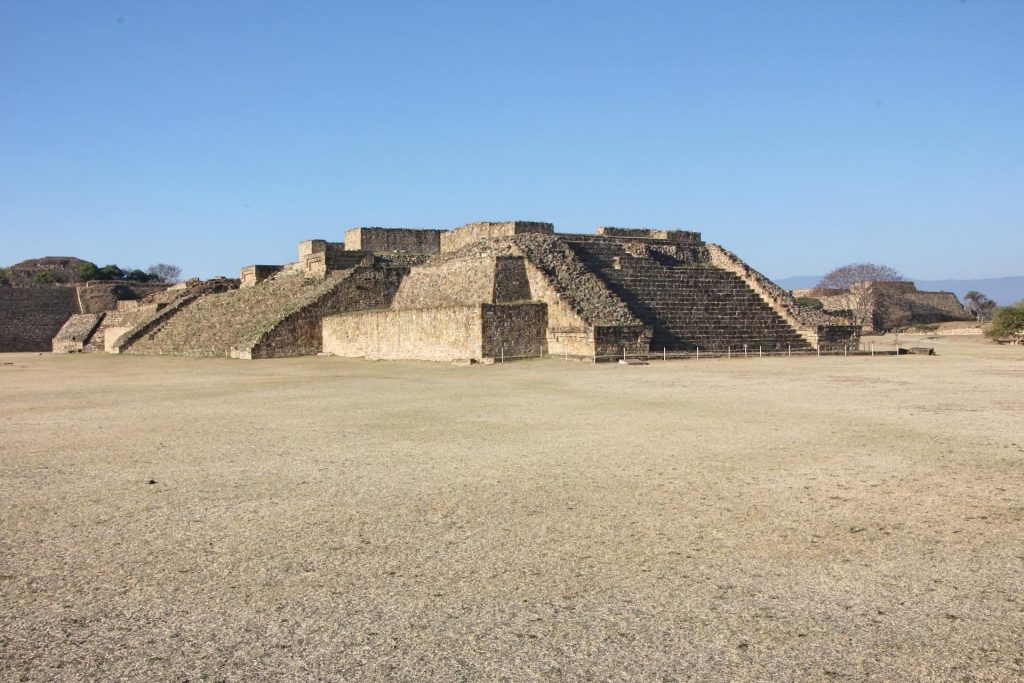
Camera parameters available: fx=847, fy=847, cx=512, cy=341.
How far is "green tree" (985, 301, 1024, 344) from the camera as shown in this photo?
30000 mm

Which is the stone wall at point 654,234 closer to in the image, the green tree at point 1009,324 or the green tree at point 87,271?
the green tree at point 1009,324

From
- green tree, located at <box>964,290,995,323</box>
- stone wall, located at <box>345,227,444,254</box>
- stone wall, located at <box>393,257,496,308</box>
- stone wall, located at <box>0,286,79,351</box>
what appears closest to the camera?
stone wall, located at <box>393,257,496,308</box>

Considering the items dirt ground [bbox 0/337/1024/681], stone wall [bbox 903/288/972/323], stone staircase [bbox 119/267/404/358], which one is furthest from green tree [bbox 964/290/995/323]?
dirt ground [bbox 0/337/1024/681]

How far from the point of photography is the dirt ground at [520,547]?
3.64 metres

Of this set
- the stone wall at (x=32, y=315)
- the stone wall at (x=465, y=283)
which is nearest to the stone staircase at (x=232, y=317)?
the stone wall at (x=465, y=283)

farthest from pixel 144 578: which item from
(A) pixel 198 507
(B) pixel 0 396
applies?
(B) pixel 0 396

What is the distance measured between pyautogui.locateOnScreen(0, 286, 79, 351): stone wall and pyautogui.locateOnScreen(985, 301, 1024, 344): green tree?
41096 millimetres

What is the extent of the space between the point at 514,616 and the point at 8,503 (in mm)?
4472

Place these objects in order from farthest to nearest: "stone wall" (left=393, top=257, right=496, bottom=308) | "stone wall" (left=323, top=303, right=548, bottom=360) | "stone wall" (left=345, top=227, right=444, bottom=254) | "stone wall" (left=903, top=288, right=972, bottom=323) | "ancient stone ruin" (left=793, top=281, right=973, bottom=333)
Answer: "stone wall" (left=903, top=288, right=972, bottom=323)
"ancient stone ruin" (left=793, top=281, right=973, bottom=333)
"stone wall" (left=345, top=227, right=444, bottom=254)
"stone wall" (left=393, top=257, right=496, bottom=308)
"stone wall" (left=323, top=303, right=548, bottom=360)

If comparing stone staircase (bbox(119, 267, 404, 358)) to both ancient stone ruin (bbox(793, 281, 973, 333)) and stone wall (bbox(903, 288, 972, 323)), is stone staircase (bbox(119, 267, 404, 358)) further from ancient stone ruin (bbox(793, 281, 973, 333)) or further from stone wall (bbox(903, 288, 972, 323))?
stone wall (bbox(903, 288, 972, 323))

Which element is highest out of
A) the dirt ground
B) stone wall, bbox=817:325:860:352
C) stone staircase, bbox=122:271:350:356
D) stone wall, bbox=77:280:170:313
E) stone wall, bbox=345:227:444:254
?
stone wall, bbox=345:227:444:254

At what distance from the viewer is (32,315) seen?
137ft

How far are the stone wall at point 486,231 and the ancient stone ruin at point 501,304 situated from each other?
0.16 feet

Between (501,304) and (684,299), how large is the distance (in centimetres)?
617
